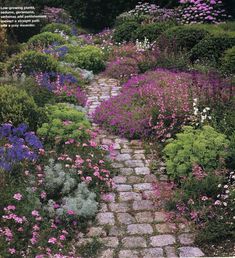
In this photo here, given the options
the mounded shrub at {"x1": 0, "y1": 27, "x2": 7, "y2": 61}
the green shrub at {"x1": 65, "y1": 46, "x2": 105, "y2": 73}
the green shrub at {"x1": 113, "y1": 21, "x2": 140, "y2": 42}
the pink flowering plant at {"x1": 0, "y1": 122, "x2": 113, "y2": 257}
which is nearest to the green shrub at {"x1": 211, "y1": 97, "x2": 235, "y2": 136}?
the pink flowering plant at {"x1": 0, "y1": 122, "x2": 113, "y2": 257}

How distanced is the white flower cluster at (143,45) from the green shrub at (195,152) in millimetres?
6717

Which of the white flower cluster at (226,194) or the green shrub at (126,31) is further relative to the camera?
the green shrub at (126,31)

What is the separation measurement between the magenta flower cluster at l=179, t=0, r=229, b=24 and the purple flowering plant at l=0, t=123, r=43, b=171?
33.1 feet

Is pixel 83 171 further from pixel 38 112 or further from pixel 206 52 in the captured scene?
pixel 206 52

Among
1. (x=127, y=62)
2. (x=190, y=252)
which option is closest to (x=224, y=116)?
(x=190, y=252)

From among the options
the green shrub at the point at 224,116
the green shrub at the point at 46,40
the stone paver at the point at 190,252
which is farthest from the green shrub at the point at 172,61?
the stone paver at the point at 190,252

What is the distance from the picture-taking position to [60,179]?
640 centimetres

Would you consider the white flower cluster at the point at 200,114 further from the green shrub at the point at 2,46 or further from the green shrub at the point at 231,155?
the green shrub at the point at 2,46

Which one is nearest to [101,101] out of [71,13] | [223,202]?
[223,202]

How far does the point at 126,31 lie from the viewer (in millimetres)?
15875

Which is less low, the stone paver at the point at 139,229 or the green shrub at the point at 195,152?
the green shrub at the point at 195,152

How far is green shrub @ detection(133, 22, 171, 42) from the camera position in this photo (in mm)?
15031

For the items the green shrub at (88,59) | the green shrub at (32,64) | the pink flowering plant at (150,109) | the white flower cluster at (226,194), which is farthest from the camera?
the green shrub at (88,59)

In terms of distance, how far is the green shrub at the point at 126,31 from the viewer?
51.8ft
